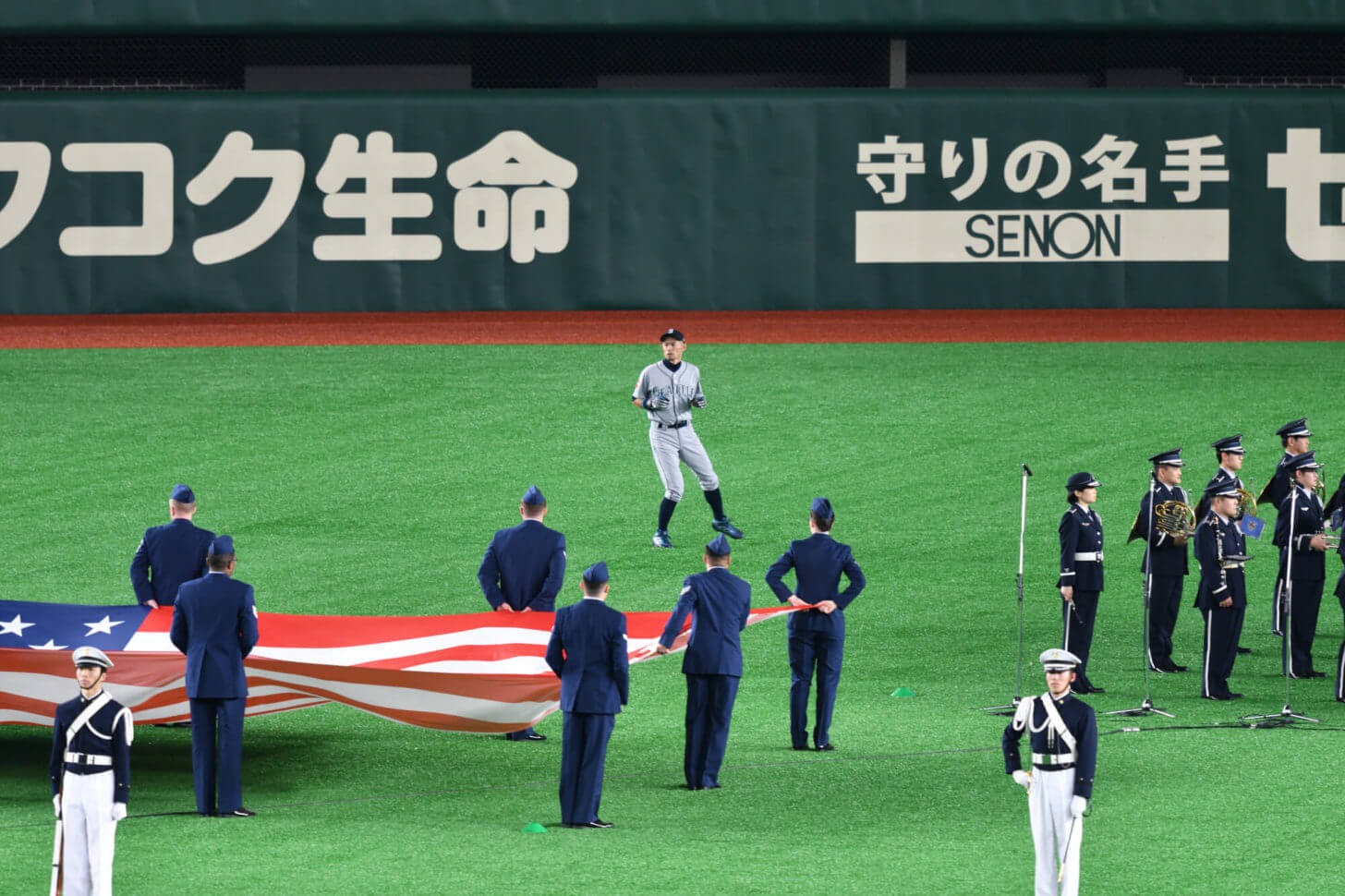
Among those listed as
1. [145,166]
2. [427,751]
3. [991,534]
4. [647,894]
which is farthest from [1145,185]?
[647,894]

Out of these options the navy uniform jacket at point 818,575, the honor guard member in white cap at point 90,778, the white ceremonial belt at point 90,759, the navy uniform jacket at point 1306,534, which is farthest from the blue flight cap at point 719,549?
the navy uniform jacket at point 1306,534

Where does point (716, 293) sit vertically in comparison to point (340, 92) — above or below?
below

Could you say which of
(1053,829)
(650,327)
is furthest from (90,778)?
(650,327)

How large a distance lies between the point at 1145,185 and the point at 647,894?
17858 millimetres

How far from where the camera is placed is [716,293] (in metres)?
24.9

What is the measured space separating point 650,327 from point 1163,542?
461 inches

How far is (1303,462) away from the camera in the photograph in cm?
1388

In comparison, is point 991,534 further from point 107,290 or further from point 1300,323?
point 107,290

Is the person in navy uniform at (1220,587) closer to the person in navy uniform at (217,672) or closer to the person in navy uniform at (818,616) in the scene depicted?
the person in navy uniform at (818,616)

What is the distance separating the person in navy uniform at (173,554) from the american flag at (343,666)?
0.65 metres

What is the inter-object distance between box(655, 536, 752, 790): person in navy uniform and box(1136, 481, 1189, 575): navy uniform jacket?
386cm

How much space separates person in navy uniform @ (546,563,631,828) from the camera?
401 inches

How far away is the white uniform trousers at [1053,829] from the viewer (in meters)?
8.46

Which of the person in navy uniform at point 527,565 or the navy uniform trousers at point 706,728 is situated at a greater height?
the person in navy uniform at point 527,565
